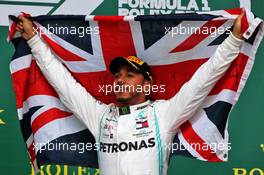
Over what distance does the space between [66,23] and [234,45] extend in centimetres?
75

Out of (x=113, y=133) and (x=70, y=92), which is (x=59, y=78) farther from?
(x=113, y=133)

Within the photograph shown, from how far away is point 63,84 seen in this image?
265 cm

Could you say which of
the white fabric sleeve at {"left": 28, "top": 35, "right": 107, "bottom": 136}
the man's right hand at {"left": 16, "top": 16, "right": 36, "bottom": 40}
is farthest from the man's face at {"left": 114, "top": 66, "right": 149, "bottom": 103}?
the man's right hand at {"left": 16, "top": 16, "right": 36, "bottom": 40}

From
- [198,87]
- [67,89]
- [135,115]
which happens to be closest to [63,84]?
[67,89]

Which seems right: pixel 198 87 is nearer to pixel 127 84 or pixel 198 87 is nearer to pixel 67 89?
pixel 127 84

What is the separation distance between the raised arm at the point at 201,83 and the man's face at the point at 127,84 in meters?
0.14

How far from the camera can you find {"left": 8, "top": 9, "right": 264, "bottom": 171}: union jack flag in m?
2.60

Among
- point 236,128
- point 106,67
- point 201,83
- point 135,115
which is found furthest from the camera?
point 236,128

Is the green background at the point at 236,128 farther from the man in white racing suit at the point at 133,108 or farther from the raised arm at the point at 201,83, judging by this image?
the raised arm at the point at 201,83

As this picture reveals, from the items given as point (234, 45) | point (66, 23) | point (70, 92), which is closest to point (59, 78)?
point (70, 92)

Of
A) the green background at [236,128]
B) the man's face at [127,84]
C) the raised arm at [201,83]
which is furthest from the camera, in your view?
the green background at [236,128]

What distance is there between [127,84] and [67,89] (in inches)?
10.1

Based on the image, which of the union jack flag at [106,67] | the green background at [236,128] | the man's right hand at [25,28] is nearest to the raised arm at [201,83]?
the union jack flag at [106,67]

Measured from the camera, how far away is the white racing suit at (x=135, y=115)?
2457mm
